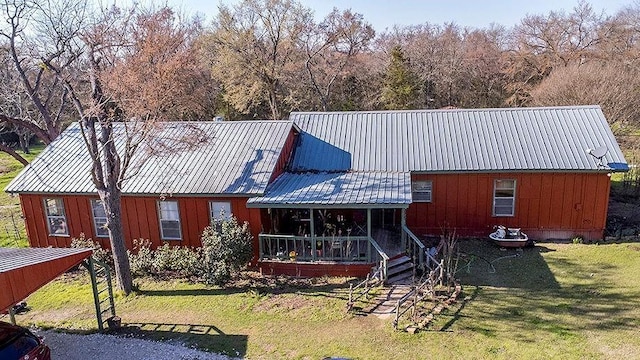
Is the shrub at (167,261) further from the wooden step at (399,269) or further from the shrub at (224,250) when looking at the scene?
the wooden step at (399,269)

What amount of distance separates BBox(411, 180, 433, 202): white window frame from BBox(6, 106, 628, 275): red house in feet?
0.12

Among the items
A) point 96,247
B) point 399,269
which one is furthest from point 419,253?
point 96,247

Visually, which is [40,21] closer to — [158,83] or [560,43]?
[158,83]

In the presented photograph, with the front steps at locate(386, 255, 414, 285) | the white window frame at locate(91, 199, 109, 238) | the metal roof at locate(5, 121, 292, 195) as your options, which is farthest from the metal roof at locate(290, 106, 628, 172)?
the white window frame at locate(91, 199, 109, 238)

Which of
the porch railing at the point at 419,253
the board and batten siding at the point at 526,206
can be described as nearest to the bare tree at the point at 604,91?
the board and batten siding at the point at 526,206

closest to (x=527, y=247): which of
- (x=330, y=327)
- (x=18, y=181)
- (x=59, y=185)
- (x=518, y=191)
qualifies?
(x=518, y=191)

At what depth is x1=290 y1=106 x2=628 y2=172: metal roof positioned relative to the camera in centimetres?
1606

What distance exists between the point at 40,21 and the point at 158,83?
6216 millimetres

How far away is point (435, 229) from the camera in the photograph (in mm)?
16906

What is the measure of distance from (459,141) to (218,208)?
9.56 metres

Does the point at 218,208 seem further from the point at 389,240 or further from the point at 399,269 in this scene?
the point at 399,269

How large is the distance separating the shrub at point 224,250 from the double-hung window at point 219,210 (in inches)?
34.2

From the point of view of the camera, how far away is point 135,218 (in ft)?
51.0

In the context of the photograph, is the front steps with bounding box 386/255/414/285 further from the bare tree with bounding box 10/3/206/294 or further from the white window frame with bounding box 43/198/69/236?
the white window frame with bounding box 43/198/69/236
